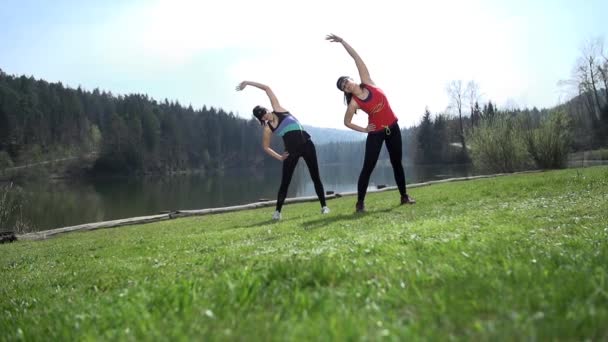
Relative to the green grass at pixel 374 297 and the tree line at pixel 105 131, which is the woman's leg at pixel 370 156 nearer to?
the green grass at pixel 374 297

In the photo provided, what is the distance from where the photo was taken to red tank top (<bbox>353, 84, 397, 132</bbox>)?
451 inches

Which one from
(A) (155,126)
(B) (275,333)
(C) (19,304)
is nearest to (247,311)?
(B) (275,333)

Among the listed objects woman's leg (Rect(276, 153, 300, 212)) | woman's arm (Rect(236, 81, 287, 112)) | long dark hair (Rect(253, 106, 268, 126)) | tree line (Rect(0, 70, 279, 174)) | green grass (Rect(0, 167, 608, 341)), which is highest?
tree line (Rect(0, 70, 279, 174))

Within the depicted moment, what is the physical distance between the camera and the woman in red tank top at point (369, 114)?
11.5 meters

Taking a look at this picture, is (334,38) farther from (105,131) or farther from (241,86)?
(105,131)

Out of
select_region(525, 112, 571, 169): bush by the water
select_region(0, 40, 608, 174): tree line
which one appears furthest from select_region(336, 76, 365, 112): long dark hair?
select_region(0, 40, 608, 174): tree line

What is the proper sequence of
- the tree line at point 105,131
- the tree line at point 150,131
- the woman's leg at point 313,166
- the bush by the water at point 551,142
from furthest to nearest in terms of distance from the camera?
the tree line at point 105,131 < the tree line at point 150,131 < the bush by the water at point 551,142 < the woman's leg at point 313,166

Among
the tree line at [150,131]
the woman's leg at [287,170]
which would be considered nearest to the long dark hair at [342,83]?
the woman's leg at [287,170]

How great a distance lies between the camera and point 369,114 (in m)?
11.5

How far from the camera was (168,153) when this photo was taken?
157125 mm

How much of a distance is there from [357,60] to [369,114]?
1647 mm

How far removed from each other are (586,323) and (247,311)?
2066 millimetres

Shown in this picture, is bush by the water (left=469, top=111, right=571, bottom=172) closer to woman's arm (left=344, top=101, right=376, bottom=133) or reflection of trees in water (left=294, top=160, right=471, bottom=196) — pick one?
reflection of trees in water (left=294, top=160, right=471, bottom=196)

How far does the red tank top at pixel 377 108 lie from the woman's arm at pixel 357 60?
30 cm
